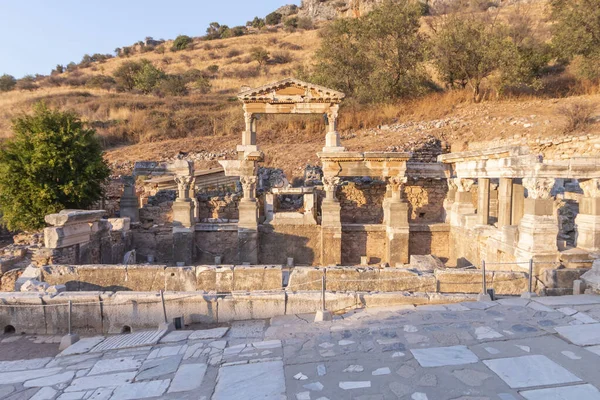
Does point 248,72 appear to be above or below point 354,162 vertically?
above

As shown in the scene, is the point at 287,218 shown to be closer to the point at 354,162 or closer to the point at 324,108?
the point at 354,162

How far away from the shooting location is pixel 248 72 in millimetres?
44500

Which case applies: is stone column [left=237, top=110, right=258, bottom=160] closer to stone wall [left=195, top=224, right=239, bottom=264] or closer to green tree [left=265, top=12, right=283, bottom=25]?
stone wall [left=195, top=224, right=239, bottom=264]

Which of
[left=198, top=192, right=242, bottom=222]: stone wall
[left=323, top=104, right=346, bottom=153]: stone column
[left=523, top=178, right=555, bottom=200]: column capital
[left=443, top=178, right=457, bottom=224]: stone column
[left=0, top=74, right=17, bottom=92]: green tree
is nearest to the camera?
[left=523, top=178, right=555, bottom=200]: column capital

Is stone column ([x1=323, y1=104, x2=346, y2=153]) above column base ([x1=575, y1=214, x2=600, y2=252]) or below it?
above

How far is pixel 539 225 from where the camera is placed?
8.61 meters

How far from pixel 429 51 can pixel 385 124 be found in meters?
5.37

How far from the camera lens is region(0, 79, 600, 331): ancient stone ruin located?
7324 mm

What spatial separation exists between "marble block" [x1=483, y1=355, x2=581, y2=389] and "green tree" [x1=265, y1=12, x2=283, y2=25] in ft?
236

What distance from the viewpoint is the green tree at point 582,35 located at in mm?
20312

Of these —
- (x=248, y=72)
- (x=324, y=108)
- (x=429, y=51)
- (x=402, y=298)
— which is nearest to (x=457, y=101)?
(x=429, y=51)

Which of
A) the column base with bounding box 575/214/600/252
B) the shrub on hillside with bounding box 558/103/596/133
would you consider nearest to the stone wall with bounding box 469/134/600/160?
the shrub on hillside with bounding box 558/103/596/133

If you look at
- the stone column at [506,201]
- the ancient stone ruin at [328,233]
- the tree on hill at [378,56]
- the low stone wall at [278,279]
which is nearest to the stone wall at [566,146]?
the ancient stone ruin at [328,233]

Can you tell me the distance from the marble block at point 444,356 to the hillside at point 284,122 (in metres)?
15.0
